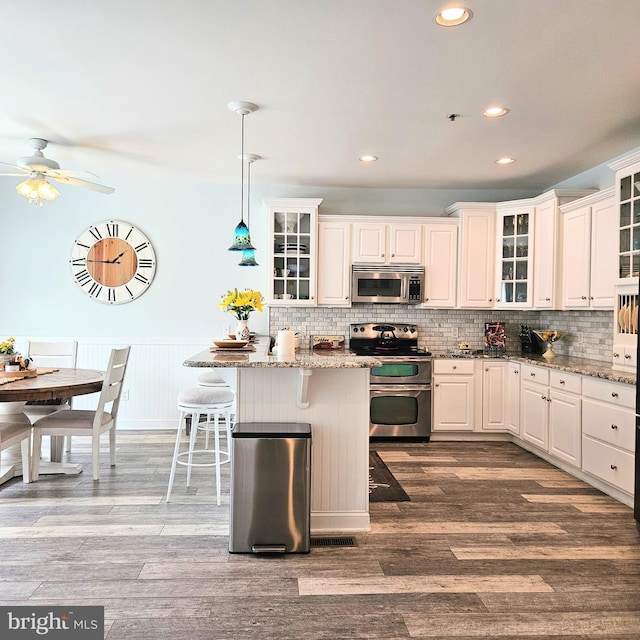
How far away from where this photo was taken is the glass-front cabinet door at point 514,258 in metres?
5.30

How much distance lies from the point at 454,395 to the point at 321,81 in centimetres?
341

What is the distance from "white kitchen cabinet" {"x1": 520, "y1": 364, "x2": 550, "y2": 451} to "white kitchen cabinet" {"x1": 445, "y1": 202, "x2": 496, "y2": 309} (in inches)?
36.0

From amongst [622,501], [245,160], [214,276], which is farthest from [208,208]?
[622,501]

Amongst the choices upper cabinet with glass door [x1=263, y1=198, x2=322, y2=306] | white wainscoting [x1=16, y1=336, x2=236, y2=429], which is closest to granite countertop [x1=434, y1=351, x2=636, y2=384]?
upper cabinet with glass door [x1=263, y1=198, x2=322, y2=306]

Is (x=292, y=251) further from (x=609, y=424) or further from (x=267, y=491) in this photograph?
(x=609, y=424)

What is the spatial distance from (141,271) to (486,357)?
12.2 ft

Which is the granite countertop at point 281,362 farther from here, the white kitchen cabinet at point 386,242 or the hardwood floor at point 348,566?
the white kitchen cabinet at point 386,242

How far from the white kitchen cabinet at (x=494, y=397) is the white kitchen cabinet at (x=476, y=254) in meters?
A: 0.67

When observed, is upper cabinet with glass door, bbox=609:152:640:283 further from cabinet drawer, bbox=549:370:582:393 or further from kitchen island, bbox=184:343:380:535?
kitchen island, bbox=184:343:380:535

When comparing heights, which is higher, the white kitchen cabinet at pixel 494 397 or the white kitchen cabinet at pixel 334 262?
the white kitchen cabinet at pixel 334 262

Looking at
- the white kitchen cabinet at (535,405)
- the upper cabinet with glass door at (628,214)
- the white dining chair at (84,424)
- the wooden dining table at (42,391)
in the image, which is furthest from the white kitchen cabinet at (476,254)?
the wooden dining table at (42,391)

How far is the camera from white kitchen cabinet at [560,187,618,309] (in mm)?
4191

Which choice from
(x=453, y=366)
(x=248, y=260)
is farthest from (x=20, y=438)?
(x=453, y=366)

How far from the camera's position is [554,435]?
4434 millimetres
